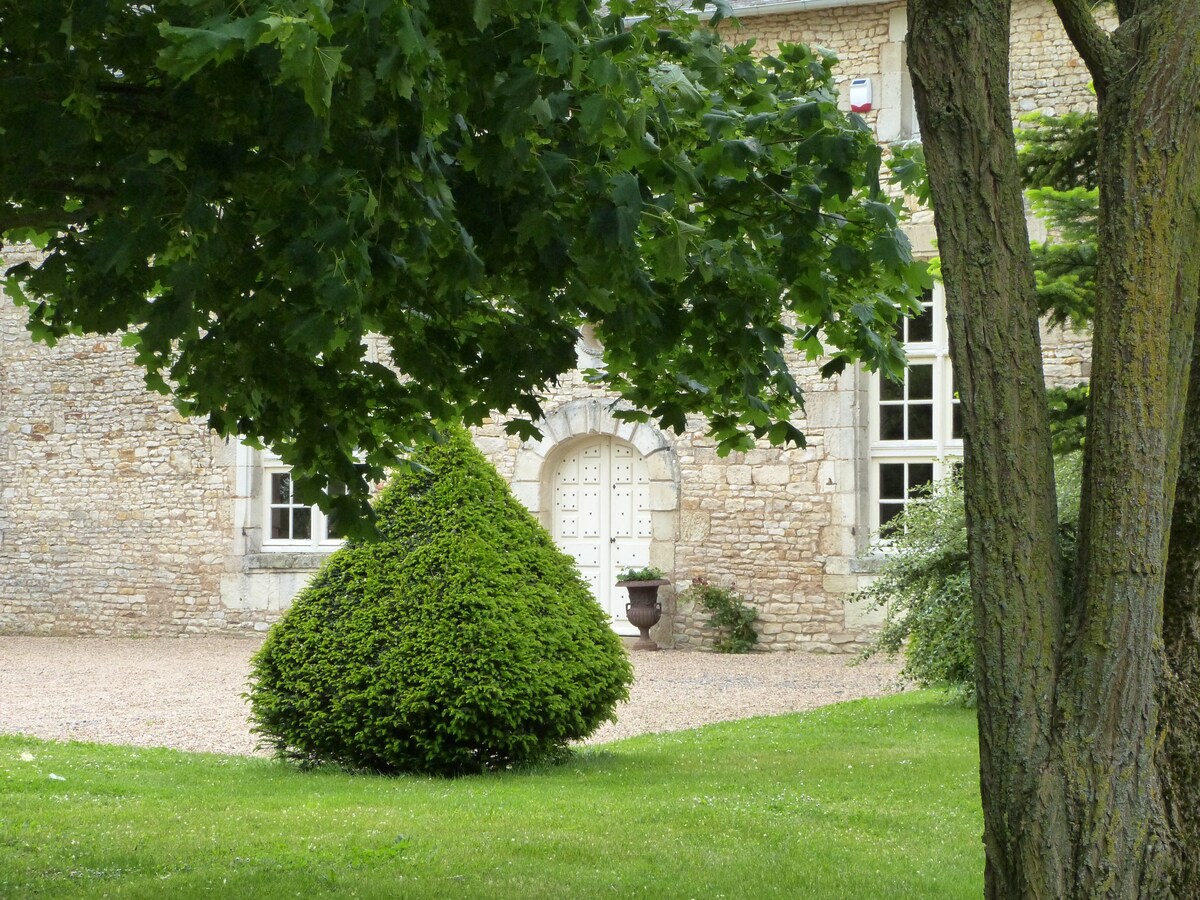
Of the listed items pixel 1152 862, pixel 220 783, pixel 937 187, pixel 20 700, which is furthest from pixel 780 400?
pixel 20 700

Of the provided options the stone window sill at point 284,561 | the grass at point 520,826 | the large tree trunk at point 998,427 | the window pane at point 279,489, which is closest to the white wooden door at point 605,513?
the stone window sill at point 284,561

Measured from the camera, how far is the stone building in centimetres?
1320

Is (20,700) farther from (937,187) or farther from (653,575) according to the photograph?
(937,187)

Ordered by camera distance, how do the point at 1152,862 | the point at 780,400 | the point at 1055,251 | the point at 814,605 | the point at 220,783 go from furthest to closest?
1. the point at 814,605
2. the point at 1055,251
3. the point at 220,783
4. the point at 780,400
5. the point at 1152,862

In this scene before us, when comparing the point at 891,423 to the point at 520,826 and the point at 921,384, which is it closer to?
the point at 921,384

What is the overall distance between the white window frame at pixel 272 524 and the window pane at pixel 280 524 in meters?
0.02

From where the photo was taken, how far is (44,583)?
1631cm

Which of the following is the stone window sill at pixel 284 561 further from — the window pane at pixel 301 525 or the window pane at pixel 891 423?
→ the window pane at pixel 891 423

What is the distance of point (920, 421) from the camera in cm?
1338

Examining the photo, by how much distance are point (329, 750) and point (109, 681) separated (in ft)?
18.9

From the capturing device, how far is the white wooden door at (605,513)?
46.6 feet

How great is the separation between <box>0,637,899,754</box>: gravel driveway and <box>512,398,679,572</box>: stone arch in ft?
4.10

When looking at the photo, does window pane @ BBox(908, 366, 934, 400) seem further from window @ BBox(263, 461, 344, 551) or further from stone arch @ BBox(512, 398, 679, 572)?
window @ BBox(263, 461, 344, 551)

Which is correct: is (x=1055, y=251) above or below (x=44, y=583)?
above
